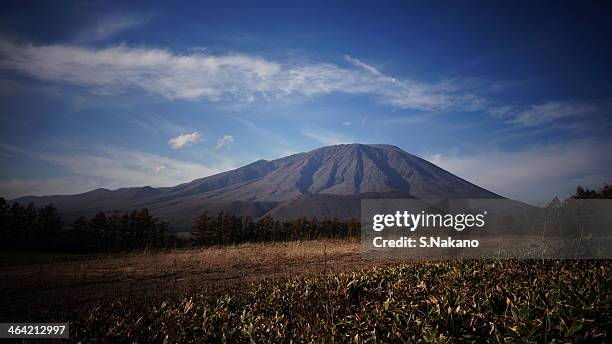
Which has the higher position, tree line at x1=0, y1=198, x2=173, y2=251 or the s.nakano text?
the s.nakano text

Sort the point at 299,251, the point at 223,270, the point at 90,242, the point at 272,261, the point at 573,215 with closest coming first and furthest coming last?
the point at 573,215
the point at 223,270
the point at 272,261
the point at 299,251
the point at 90,242

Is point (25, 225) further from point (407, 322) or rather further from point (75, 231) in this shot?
point (407, 322)

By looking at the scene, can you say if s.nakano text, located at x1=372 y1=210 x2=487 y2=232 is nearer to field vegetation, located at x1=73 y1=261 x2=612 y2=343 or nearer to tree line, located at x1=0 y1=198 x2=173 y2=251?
field vegetation, located at x1=73 y1=261 x2=612 y2=343

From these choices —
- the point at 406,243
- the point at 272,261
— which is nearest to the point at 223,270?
the point at 272,261

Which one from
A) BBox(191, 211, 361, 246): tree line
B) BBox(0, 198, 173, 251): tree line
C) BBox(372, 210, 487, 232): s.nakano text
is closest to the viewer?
BBox(372, 210, 487, 232): s.nakano text

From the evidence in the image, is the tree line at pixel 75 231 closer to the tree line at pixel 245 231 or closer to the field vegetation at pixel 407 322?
the tree line at pixel 245 231

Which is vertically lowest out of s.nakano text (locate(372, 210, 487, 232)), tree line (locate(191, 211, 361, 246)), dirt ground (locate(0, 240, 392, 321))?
tree line (locate(191, 211, 361, 246))

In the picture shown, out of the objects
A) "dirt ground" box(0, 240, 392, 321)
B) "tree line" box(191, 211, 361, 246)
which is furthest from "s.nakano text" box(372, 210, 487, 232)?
"tree line" box(191, 211, 361, 246)

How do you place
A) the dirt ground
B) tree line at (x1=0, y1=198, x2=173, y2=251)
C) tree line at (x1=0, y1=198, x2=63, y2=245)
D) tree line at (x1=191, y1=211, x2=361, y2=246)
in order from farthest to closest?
tree line at (x1=191, y1=211, x2=361, y2=246), tree line at (x1=0, y1=198, x2=173, y2=251), tree line at (x1=0, y1=198, x2=63, y2=245), the dirt ground

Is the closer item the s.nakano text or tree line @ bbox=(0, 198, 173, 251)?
the s.nakano text

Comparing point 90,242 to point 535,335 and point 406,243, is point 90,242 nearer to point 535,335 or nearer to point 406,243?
point 406,243

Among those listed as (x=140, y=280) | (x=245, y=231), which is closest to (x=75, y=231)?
(x=245, y=231)

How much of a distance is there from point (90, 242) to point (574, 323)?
6843cm

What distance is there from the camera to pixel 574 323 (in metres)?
2.94
